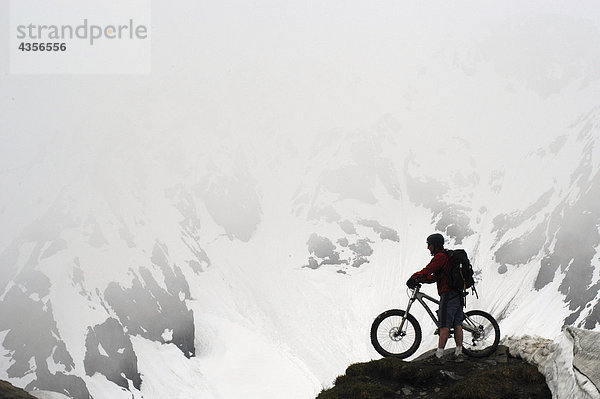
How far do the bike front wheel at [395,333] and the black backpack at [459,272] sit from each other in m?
1.42

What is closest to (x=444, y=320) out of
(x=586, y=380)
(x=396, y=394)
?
(x=396, y=394)

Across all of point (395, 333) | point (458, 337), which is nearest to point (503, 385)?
point (458, 337)

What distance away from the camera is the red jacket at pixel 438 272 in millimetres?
11758

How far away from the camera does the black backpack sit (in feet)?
39.0

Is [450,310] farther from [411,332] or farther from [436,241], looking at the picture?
[436,241]

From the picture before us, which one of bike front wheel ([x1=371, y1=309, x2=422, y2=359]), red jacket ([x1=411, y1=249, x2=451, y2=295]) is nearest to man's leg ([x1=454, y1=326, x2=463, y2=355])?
bike front wheel ([x1=371, y1=309, x2=422, y2=359])

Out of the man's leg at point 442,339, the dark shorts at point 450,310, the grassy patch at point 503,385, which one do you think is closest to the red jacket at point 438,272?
the dark shorts at point 450,310

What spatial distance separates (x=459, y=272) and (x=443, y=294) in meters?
0.72

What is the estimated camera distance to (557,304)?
185m

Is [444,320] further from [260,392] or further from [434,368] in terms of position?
[260,392]

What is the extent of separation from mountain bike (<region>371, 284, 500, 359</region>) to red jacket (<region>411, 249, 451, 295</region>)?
18.0 inches

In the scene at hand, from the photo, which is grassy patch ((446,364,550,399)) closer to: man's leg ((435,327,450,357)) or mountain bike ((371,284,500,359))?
man's leg ((435,327,450,357))

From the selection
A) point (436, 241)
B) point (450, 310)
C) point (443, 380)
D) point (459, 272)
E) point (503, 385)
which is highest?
point (436, 241)

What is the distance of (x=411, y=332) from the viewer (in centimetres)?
1225
